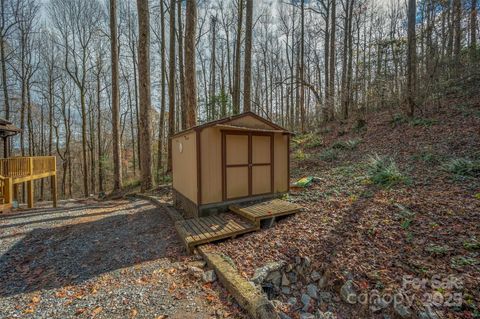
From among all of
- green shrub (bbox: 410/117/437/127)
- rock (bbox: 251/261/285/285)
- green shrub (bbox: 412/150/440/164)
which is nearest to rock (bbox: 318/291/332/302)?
rock (bbox: 251/261/285/285)

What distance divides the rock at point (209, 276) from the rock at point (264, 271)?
54 centimetres

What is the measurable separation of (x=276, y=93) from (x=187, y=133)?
19518 millimetres

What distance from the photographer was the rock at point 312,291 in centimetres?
302

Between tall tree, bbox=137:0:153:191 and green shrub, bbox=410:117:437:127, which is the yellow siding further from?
green shrub, bbox=410:117:437:127

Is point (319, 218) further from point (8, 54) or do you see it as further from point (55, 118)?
point (55, 118)

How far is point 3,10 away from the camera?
14.0 meters

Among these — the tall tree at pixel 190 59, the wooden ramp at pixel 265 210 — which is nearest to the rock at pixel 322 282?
the wooden ramp at pixel 265 210

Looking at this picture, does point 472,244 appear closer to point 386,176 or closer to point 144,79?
point 386,176

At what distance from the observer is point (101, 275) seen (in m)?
3.32

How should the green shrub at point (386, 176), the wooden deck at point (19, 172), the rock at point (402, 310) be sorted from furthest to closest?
the wooden deck at point (19, 172)
the green shrub at point (386, 176)
the rock at point (402, 310)

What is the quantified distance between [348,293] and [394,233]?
1393 millimetres

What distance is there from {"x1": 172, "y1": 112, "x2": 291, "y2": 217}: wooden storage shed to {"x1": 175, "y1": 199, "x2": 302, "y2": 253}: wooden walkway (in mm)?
416

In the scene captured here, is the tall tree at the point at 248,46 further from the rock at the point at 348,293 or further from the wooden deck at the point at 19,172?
the wooden deck at the point at 19,172

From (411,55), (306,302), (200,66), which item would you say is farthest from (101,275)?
(200,66)
